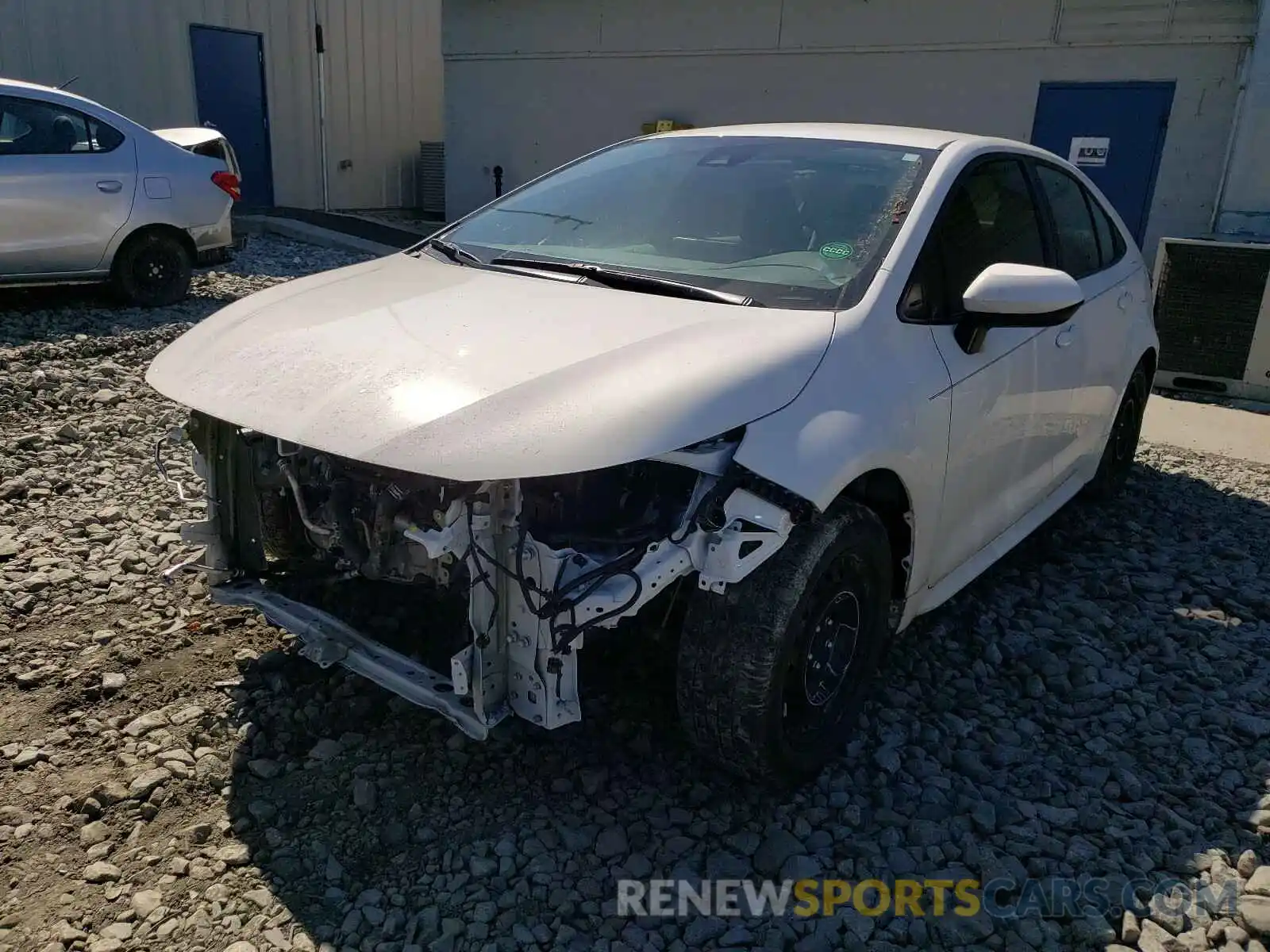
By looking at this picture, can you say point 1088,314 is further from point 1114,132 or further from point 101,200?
point 101,200

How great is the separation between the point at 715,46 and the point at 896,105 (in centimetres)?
225

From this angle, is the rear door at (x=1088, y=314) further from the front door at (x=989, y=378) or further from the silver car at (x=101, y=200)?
the silver car at (x=101, y=200)

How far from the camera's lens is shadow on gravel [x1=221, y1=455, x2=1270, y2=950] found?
2424mm

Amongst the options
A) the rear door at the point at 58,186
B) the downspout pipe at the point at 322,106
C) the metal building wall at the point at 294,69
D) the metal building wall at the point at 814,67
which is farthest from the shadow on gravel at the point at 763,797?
the downspout pipe at the point at 322,106

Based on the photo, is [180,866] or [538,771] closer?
[180,866]

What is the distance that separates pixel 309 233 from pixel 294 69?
373 centimetres

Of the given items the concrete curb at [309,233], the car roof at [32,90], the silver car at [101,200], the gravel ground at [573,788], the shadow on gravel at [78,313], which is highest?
the car roof at [32,90]

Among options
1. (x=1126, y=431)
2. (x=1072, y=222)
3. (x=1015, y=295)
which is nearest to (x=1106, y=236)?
(x=1072, y=222)

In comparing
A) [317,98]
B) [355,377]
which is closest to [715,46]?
[317,98]

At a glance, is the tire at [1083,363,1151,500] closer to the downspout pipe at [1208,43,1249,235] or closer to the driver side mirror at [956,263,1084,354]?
the driver side mirror at [956,263,1084,354]

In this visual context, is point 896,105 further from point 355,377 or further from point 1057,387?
point 355,377

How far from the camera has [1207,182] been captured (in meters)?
8.91

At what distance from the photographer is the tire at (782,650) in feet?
8.27

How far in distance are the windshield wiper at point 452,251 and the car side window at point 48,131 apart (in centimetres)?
537
